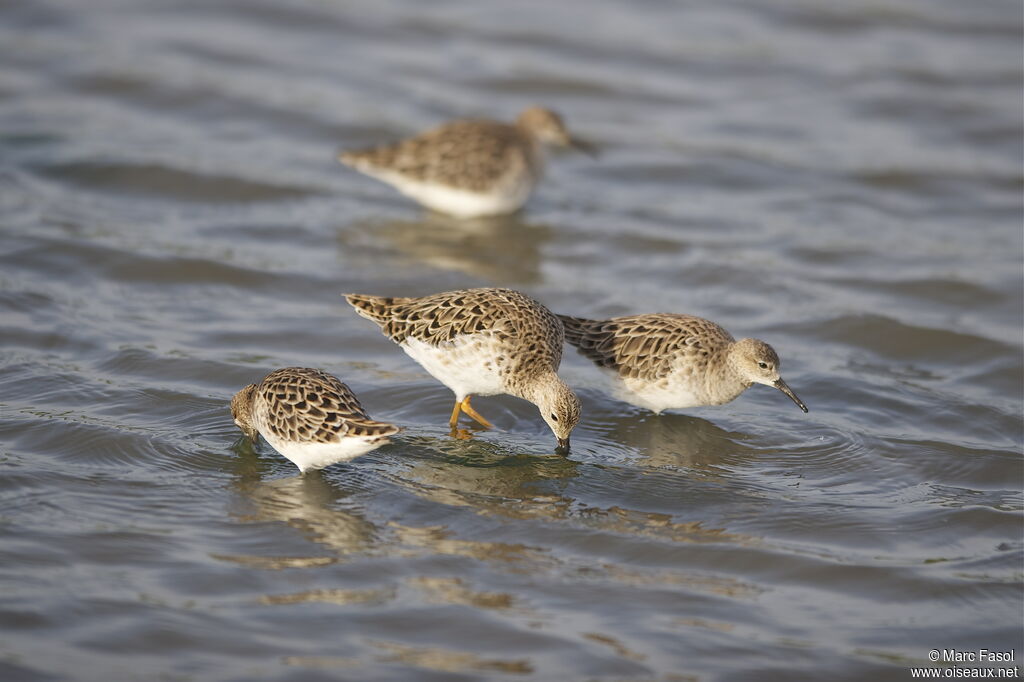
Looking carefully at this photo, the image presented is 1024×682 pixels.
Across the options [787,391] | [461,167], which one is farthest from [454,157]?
[787,391]

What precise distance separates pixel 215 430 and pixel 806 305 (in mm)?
5743

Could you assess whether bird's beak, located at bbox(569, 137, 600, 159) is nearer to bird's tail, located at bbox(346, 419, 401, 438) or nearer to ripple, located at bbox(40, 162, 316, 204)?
ripple, located at bbox(40, 162, 316, 204)

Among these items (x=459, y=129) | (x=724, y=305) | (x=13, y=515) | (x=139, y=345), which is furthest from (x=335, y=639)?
(x=459, y=129)

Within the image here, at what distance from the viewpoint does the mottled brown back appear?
9.34 metres

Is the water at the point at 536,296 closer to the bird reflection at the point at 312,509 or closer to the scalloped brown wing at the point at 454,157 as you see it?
the bird reflection at the point at 312,509

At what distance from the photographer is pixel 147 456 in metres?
8.61

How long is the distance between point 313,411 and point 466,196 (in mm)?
6615

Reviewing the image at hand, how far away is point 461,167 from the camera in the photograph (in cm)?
1427

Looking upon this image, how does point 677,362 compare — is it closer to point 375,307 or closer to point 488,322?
point 488,322

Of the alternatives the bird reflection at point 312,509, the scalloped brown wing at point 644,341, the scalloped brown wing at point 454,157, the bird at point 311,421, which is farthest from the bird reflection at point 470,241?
the bird reflection at point 312,509

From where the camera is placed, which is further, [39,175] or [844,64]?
[844,64]

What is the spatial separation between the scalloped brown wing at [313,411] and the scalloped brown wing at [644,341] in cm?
236

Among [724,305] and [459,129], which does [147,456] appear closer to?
[724,305]

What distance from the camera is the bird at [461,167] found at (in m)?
14.3
